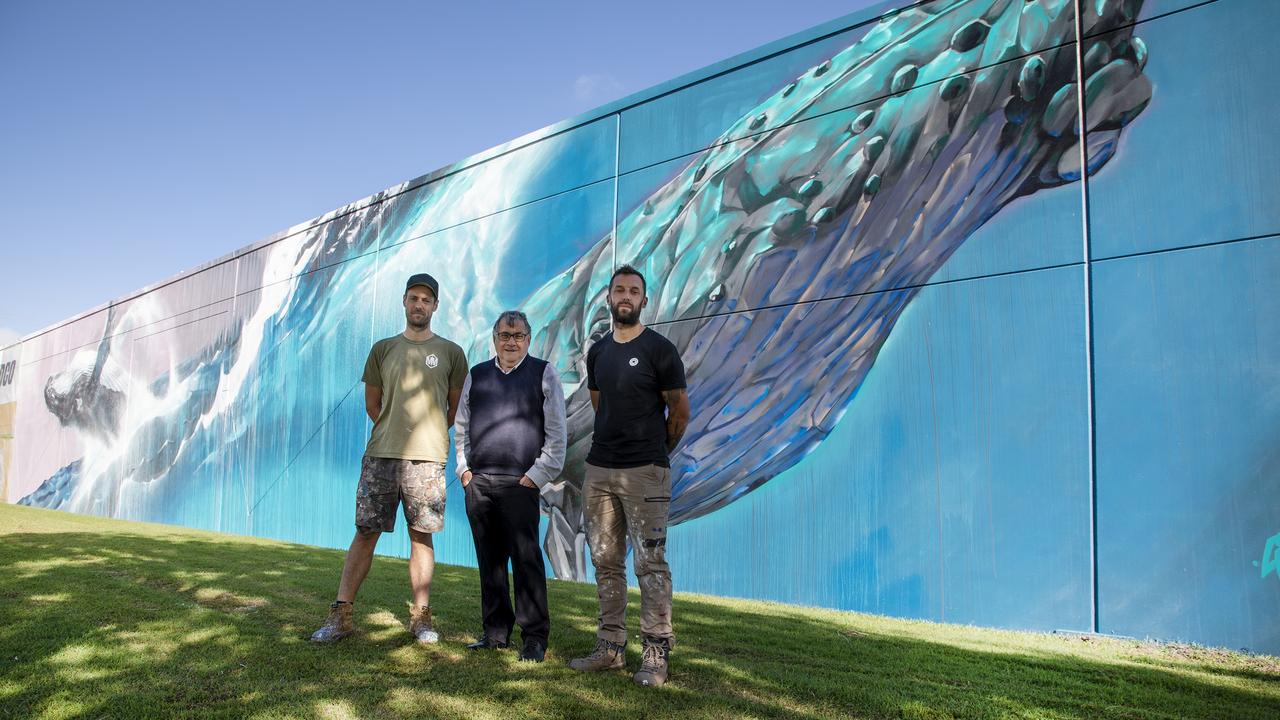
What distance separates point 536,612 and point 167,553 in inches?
247

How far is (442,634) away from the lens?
4738 millimetres

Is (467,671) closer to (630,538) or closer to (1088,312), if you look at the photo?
(630,538)

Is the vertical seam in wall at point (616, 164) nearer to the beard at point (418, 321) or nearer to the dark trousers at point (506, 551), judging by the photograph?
the beard at point (418, 321)

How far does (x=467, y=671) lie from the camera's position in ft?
12.6

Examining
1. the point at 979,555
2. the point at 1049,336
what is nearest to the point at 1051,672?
the point at 979,555

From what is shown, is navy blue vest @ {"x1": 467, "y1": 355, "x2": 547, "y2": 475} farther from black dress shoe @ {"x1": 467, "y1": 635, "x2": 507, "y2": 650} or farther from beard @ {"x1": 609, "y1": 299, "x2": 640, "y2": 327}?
black dress shoe @ {"x1": 467, "y1": 635, "x2": 507, "y2": 650}

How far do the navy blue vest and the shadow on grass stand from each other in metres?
0.98

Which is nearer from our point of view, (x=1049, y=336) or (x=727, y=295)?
(x=1049, y=336)

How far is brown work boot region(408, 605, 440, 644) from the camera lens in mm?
4414

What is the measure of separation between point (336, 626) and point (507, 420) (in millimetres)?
1394

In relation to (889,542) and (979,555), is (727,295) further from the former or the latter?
(979,555)

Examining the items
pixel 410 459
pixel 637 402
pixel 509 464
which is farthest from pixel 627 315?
pixel 410 459
